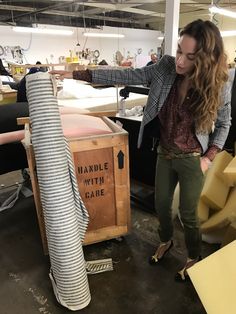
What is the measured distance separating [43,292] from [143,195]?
128cm

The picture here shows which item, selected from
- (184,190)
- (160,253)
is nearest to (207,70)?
(184,190)

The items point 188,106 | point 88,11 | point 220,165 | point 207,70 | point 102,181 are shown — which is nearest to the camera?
point 207,70

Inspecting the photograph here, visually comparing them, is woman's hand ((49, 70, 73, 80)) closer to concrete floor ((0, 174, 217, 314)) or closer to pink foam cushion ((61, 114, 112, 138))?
pink foam cushion ((61, 114, 112, 138))

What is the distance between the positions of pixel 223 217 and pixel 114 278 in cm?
83

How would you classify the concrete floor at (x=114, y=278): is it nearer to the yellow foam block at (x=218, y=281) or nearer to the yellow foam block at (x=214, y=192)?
the yellow foam block at (x=214, y=192)

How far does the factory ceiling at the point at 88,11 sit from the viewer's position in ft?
20.0

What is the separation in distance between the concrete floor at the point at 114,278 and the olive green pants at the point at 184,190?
263 mm

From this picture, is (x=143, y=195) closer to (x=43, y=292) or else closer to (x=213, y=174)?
(x=213, y=174)

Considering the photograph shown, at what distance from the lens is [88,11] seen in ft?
24.0

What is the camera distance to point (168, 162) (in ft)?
4.96

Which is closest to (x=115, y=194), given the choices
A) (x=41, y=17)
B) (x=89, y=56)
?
(x=89, y=56)

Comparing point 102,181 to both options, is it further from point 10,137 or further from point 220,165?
point 220,165

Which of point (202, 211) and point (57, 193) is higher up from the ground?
point (57, 193)

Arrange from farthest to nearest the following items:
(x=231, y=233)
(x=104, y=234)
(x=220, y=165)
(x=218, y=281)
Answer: (x=220, y=165) → (x=104, y=234) → (x=231, y=233) → (x=218, y=281)
